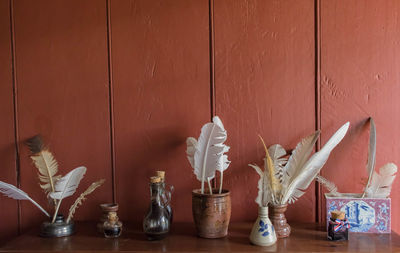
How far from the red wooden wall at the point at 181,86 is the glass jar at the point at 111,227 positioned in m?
0.24

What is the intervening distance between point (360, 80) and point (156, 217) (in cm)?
108

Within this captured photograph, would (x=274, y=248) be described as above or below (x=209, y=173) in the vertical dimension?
below

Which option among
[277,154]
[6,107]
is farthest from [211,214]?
[6,107]

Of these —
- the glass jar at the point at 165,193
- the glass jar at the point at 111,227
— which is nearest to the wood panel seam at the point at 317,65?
the glass jar at the point at 165,193

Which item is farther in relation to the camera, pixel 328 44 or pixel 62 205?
pixel 62 205

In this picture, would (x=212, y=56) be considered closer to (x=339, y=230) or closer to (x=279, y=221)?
(x=279, y=221)

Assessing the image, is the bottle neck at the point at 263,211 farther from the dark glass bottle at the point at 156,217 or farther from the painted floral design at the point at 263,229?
the dark glass bottle at the point at 156,217

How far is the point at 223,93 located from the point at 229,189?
1.47 feet

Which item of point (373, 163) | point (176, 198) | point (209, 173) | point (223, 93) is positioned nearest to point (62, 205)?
point (176, 198)

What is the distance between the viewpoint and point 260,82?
1.65m

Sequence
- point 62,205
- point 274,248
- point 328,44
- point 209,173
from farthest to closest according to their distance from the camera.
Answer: point 62,205
point 328,44
point 209,173
point 274,248

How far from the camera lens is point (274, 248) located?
1.32 m

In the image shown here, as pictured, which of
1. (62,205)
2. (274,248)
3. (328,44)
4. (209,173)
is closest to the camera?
(274,248)

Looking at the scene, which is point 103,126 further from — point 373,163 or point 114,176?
point 373,163
